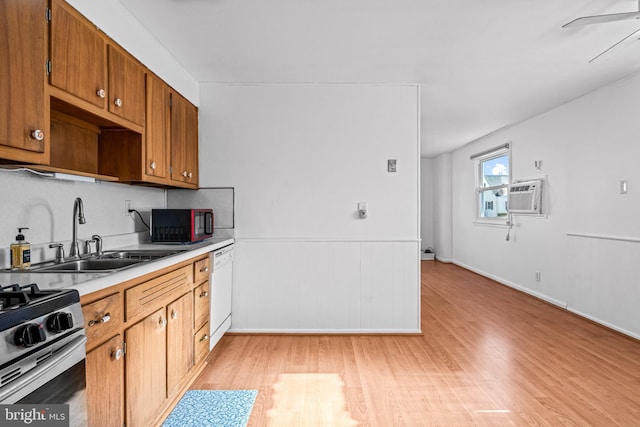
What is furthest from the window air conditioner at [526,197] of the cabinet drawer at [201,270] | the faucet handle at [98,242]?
the faucet handle at [98,242]

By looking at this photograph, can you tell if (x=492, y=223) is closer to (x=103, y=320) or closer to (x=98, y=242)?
(x=98, y=242)

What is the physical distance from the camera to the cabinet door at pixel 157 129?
8.29ft

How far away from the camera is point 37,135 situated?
151 centimetres

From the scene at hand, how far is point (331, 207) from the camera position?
355cm

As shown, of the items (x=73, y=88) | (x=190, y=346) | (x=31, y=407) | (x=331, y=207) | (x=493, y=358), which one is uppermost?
(x=73, y=88)

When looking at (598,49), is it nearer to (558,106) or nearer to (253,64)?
(558,106)

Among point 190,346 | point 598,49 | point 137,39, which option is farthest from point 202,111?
point 598,49

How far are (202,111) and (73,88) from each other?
1.82 m

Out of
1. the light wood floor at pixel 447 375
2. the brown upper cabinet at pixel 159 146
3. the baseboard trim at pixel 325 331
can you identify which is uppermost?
the brown upper cabinet at pixel 159 146

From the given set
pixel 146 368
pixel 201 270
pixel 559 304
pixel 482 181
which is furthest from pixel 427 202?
pixel 146 368

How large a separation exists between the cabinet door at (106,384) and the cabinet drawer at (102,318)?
4cm

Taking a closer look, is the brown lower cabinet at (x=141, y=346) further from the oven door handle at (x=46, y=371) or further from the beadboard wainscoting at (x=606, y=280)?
the beadboard wainscoting at (x=606, y=280)

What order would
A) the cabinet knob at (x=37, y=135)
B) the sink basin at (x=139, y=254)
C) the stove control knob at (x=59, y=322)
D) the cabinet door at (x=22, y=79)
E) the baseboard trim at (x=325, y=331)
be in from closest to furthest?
1. the stove control knob at (x=59, y=322)
2. the cabinet door at (x=22, y=79)
3. the cabinet knob at (x=37, y=135)
4. the sink basin at (x=139, y=254)
5. the baseboard trim at (x=325, y=331)

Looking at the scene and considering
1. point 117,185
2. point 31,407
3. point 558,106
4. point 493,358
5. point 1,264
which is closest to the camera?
point 31,407
